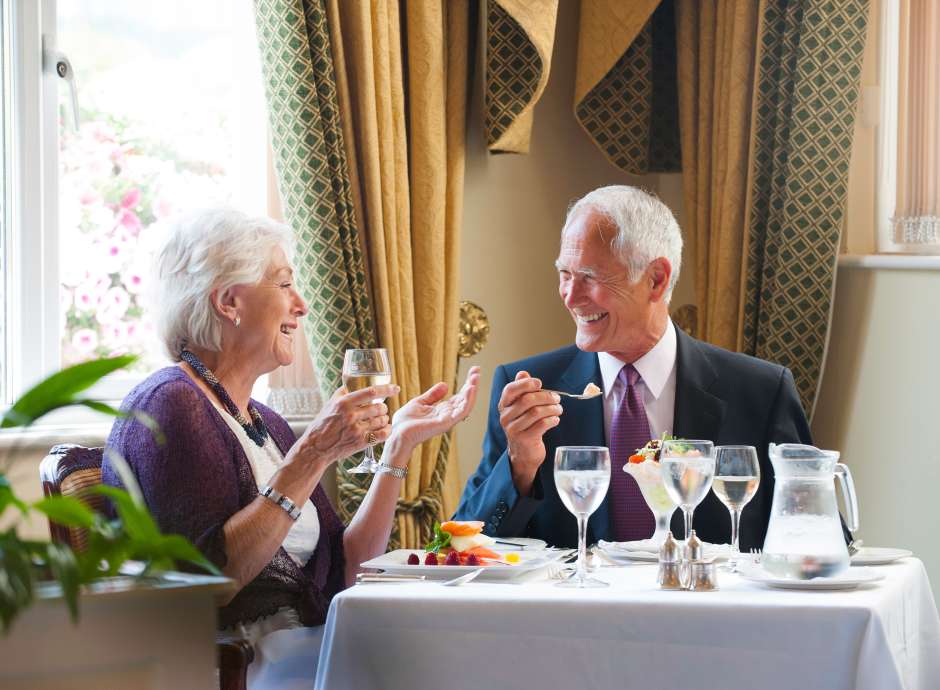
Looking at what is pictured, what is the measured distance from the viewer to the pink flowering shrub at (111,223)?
3037 mm

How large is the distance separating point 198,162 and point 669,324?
1.38 m

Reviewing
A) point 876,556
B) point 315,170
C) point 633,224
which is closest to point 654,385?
point 633,224

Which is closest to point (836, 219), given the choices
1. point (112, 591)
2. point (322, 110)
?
point (322, 110)

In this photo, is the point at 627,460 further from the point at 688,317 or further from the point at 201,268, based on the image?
the point at 688,317

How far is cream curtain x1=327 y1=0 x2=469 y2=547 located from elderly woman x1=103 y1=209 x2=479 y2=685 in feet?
2.66

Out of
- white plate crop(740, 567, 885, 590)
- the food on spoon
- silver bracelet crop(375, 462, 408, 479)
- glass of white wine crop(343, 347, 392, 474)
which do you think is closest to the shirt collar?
the food on spoon

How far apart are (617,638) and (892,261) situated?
1.87 metres

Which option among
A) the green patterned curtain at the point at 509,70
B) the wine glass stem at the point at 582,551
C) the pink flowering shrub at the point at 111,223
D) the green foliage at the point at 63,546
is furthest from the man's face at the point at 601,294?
the green foliage at the point at 63,546

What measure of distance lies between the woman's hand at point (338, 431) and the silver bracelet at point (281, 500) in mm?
61

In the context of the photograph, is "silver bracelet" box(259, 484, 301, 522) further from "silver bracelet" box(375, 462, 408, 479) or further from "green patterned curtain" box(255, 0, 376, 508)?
"green patterned curtain" box(255, 0, 376, 508)

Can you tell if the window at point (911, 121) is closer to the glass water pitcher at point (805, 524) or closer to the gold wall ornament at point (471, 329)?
the gold wall ornament at point (471, 329)

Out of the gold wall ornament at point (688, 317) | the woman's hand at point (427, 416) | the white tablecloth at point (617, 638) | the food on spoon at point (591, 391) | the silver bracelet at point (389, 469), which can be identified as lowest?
the white tablecloth at point (617, 638)

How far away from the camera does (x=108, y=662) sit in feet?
3.47

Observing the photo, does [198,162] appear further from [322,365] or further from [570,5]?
[570,5]
